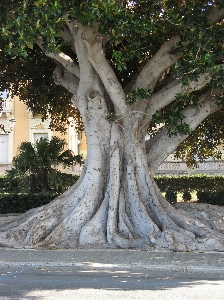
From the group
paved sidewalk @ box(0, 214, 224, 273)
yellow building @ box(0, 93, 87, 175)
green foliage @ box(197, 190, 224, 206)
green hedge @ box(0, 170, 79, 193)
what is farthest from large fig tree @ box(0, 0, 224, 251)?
yellow building @ box(0, 93, 87, 175)

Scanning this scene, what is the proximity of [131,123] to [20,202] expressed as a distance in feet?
27.8

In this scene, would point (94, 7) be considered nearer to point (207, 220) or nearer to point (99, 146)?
point (99, 146)

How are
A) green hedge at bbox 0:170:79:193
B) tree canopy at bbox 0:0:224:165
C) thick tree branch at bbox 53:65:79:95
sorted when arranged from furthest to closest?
green hedge at bbox 0:170:79:193
thick tree branch at bbox 53:65:79:95
tree canopy at bbox 0:0:224:165

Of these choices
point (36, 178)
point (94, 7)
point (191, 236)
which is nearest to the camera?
point (94, 7)

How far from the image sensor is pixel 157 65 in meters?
11.4

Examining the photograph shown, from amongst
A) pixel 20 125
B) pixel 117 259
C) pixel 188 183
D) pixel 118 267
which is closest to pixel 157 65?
pixel 117 259

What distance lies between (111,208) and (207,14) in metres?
4.89

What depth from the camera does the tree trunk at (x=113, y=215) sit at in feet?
34.1

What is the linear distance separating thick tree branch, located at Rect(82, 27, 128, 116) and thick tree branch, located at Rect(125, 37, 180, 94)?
0.69 meters

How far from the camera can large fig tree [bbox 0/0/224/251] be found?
9.92 m

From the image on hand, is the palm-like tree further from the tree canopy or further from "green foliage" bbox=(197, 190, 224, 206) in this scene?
→ "green foliage" bbox=(197, 190, 224, 206)

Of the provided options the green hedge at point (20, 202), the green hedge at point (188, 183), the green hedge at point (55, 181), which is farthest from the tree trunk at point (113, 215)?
the green hedge at point (188, 183)

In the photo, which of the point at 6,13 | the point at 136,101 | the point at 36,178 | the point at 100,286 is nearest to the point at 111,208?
the point at 136,101

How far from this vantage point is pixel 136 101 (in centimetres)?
1149
